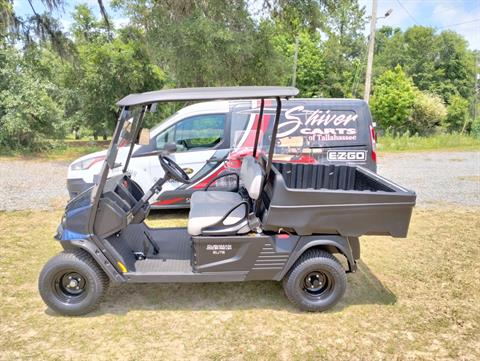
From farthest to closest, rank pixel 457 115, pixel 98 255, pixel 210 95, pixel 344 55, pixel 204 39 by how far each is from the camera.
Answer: pixel 344 55 → pixel 457 115 → pixel 204 39 → pixel 98 255 → pixel 210 95

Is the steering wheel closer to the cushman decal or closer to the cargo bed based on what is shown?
the cushman decal

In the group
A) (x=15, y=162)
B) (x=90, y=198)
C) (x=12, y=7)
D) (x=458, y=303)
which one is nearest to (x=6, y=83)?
(x=15, y=162)

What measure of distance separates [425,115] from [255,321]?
32.6 metres

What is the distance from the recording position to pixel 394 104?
103ft

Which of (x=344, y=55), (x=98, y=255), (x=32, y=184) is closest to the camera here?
(x=98, y=255)

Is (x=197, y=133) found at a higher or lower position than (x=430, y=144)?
higher

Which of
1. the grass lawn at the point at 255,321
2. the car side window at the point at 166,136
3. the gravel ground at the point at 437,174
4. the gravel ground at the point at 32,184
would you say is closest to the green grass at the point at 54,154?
the gravel ground at the point at 32,184

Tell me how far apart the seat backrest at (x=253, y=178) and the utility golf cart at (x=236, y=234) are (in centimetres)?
1

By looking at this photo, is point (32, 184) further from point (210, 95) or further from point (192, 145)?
point (210, 95)

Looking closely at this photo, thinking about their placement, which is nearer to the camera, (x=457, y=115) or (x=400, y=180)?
(x=400, y=180)

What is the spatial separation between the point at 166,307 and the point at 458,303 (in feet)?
8.30

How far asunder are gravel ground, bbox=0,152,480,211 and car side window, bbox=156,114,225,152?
8.29ft

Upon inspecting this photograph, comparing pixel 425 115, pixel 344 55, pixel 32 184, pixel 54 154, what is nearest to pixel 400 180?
pixel 32 184

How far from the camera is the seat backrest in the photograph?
10.6 feet
